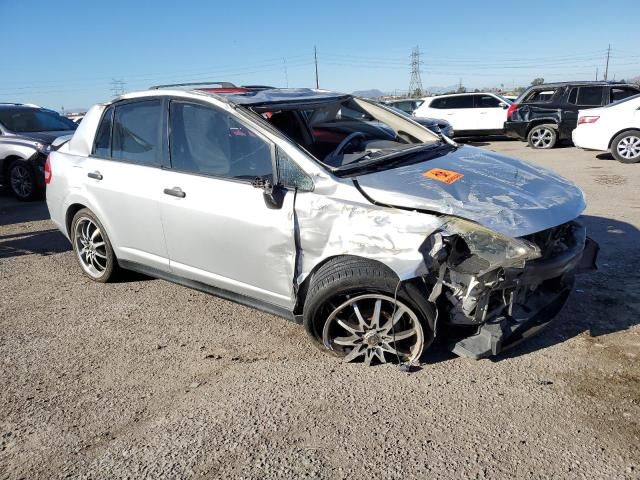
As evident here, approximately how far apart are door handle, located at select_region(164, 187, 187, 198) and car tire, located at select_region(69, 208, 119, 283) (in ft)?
3.56

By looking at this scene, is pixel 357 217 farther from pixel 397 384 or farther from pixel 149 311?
pixel 149 311

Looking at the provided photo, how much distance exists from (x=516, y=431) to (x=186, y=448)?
168cm

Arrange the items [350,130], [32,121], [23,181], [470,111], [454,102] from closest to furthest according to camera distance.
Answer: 1. [350,130]
2. [23,181]
3. [32,121]
4. [470,111]
5. [454,102]

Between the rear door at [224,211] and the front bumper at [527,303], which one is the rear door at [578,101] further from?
the rear door at [224,211]

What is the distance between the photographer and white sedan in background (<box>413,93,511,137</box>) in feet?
50.6

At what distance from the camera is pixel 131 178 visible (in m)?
3.94

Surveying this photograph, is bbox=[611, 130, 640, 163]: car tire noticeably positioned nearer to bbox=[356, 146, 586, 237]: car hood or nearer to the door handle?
bbox=[356, 146, 586, 237]: car hood

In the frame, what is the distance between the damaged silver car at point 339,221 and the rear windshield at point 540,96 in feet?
35.8

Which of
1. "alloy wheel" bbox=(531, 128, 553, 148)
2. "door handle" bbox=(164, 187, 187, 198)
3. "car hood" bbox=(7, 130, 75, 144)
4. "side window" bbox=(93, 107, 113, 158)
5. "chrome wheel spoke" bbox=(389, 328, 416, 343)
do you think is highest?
"side window" bbox=(93, 107, 113, 158)

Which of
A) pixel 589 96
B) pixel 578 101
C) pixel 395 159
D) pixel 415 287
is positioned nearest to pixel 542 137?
pixel 578 101

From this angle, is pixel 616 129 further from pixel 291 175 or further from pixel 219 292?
pixel 219 292

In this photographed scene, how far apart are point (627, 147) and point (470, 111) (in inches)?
246

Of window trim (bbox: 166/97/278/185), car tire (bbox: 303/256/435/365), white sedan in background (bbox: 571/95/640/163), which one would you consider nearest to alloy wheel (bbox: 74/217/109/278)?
window trim (bbox: 166/97/278/185)

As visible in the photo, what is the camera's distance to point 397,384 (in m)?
2.97
